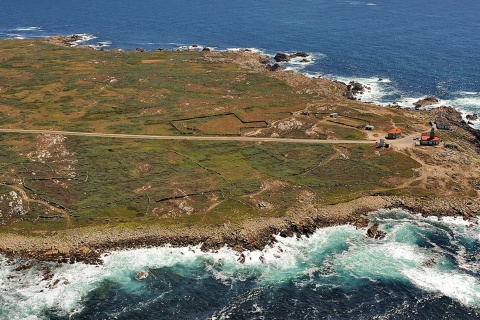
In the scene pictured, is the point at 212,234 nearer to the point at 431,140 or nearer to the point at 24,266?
the point at 24,266

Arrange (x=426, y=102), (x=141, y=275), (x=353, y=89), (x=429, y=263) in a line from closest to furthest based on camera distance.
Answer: (x=141, y=275) → (x=429, y=263) → (x=426, y=102) → (x=353, y=89)

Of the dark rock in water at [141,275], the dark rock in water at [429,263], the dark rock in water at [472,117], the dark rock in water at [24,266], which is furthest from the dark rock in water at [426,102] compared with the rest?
the dark rock in water at [24,266]

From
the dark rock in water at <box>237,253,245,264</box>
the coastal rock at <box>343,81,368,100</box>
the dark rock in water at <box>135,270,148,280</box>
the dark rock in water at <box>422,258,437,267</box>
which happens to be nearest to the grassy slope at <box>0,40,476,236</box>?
the coastal rock at <box>343,81,368,100</box>

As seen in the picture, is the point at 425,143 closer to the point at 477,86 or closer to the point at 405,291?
the point at 405,291

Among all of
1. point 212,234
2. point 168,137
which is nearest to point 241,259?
point 212,234

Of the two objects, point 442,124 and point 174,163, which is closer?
point 174,163

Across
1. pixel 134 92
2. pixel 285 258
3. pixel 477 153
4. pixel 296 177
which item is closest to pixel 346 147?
pixel 296 177

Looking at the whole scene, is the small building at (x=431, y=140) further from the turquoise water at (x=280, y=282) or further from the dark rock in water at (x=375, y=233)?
the dark rock in water at (x=375, y=233)
